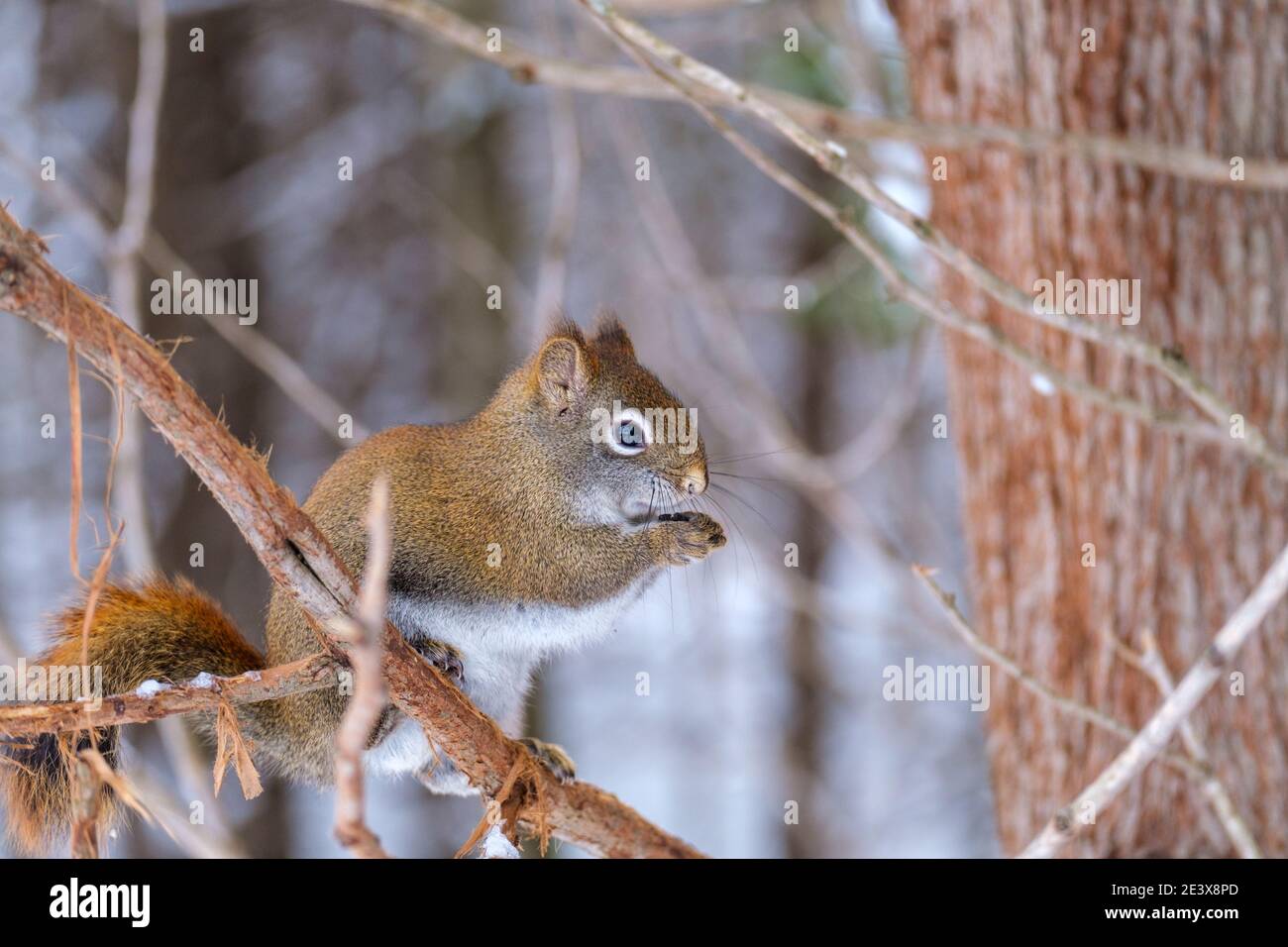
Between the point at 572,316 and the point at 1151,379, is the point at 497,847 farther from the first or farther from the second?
the point at 572,316

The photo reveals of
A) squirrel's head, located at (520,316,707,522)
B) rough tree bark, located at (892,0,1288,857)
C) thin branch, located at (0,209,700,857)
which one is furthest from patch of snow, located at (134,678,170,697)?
rough tree bark, located at (892,0,1288,857)

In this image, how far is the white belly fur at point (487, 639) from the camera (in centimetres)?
255

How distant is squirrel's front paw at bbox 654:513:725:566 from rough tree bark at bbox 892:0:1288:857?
112cm

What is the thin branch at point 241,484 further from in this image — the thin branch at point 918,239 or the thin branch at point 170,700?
the thin branch at point 918,239

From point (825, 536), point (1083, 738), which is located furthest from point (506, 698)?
point (825, 536)

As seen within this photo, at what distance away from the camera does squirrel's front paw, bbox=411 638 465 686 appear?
252 centimetres

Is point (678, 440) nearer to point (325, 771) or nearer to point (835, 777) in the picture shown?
point (325, 771)

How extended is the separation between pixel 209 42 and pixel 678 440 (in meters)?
4.89

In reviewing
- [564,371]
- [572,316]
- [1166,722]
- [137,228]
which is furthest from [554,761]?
[572,316]

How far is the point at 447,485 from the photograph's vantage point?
268 cm

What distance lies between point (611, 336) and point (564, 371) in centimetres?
25

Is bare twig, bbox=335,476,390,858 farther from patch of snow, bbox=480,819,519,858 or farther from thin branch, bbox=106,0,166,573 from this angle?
thin branch, bbox=106,0,166,573

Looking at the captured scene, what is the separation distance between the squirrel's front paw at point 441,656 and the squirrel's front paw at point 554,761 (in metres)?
0.29

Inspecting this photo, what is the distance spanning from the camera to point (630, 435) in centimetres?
264
